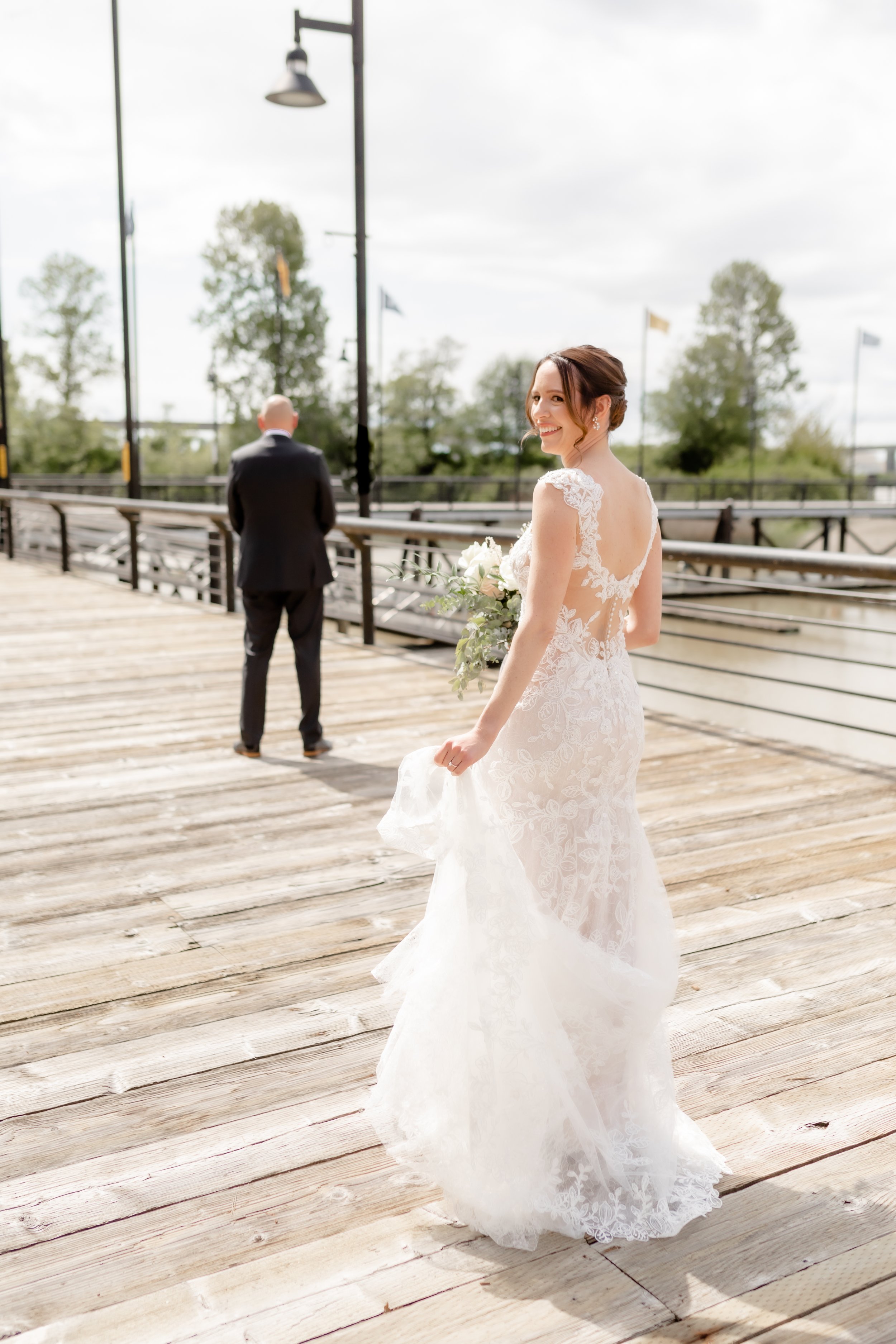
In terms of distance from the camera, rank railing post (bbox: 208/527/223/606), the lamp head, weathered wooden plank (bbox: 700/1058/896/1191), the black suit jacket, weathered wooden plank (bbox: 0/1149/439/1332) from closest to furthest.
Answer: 1. weathered wooden plank (bbox: 0/1149/439/1332)
2. weathered wooden plank (bbox: 700/1058/896/1191)
3. the black suit jacket
4. the lamp head
5. railing post (bbox: 208/527/223/606)

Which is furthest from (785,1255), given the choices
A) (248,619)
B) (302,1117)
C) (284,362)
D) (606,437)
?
(284,362)

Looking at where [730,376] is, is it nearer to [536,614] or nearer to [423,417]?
[423,417]

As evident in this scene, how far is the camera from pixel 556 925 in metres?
2.36

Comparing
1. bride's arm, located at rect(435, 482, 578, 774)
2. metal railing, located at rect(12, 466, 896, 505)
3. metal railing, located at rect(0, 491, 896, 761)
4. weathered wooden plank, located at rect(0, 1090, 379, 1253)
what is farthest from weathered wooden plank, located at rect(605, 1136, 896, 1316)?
metal railing, located at rect(12, 466, 896, 505)

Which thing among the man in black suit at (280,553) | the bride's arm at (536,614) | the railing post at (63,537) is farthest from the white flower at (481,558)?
the railing post at (63,537)

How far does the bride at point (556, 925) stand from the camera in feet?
7.52

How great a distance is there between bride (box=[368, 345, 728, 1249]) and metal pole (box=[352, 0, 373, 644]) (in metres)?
6.75

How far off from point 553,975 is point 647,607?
91 centimetres

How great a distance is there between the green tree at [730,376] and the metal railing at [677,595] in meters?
44.1

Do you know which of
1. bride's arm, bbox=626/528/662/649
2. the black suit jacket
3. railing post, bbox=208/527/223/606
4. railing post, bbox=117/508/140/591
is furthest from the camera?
railing post, bbox=117/508/140/591

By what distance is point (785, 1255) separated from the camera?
2.24 metres

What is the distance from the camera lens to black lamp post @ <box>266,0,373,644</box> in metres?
9.15

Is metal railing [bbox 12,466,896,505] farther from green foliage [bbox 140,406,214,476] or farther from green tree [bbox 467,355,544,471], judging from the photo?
green tree [bbox 467,355,544,471]

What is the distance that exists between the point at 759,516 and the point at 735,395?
142 feet
